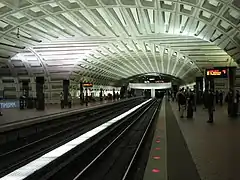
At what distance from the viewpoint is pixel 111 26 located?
2380cm

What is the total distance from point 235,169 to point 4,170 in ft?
19.1

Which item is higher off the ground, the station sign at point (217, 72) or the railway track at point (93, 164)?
the station sign at point (217, 72)

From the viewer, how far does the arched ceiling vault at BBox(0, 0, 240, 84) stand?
17.1m

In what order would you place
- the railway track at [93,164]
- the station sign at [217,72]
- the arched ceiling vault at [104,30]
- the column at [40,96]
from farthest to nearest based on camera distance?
1. the column at [40,96]
2. the station sign at [217,72]
3. the arched ceiling vault at [104,30]
4. the railway track at [93,164]

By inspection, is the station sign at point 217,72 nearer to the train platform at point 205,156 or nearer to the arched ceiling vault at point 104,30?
the arched ceiling vault at point 104,30

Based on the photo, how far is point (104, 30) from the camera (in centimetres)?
2491

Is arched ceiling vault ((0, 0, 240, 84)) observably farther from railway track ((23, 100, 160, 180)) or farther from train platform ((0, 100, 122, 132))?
railway track ((23, 100, 160, 180))

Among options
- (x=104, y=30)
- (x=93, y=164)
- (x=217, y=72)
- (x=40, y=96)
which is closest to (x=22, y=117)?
(x=40, y=96)

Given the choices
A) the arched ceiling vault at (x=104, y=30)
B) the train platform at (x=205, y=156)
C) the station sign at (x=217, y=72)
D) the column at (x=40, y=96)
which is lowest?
the train platform at (x=205, y=156)

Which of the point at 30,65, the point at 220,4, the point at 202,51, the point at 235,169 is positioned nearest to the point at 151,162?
the point at 235,169

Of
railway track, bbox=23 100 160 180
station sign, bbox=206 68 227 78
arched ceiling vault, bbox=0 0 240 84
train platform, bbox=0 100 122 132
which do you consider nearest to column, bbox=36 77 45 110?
train platform, bbox=0 100 122 132

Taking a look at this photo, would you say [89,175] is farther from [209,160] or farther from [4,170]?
[209,160]

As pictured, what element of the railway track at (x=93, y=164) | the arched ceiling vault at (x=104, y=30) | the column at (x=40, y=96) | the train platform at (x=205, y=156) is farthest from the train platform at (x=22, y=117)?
the train platform at (x=205, y=156)

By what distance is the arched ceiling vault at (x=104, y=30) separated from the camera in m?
17.1
